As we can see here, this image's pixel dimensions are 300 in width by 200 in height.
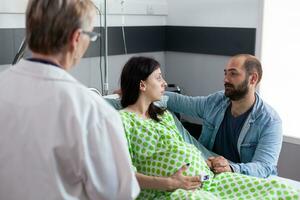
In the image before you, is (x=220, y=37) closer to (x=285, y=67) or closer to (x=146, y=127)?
(x=285, y=67)

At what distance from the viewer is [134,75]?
1.97 metres

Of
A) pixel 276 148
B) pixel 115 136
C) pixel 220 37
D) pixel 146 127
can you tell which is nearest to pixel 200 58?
pixel 220 37

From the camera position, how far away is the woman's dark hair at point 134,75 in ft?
6.47

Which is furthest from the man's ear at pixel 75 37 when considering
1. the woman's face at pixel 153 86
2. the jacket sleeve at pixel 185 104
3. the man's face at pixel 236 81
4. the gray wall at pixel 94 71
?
the gray wall at pixel 94 71

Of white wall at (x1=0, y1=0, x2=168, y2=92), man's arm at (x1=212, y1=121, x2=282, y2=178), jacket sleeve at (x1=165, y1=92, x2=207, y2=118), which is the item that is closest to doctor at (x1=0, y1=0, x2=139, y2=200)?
man's arm at (x1=212, y1=121, x2=282, y2=178)

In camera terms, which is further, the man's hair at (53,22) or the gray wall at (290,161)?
the gray wall at (290,161)

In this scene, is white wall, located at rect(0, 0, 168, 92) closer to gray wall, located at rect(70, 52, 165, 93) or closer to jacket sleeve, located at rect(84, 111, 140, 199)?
gray wall, located at rect(70, 52, 165, 93)

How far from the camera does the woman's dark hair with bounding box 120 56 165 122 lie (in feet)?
6.47

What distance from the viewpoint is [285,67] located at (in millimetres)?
2889

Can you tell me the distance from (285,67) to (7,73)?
231cm

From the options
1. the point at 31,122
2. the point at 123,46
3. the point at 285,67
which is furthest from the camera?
the point at 123,46

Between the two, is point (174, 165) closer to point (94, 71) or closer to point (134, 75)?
point (134, 75)

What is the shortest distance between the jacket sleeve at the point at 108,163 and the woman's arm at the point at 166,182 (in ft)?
2.33

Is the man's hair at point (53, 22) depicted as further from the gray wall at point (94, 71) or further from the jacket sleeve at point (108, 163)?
the gray wall at point (94, 71)
